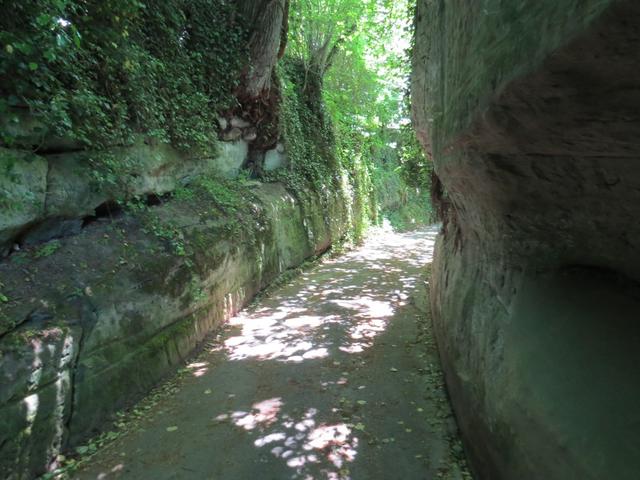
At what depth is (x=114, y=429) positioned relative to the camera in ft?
13.6

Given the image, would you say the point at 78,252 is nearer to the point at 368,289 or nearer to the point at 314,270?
the point at 368,289

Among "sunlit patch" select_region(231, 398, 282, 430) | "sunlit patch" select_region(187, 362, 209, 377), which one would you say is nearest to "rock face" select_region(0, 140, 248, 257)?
"sunlit patch" select_region(187, 362, 209, 377)

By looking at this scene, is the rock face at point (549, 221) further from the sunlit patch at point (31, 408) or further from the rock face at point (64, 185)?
the rock face at point (64, 185)

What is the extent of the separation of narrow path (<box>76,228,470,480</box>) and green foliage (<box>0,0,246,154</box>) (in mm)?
3423

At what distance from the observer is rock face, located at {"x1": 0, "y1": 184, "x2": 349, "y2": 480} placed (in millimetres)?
3391

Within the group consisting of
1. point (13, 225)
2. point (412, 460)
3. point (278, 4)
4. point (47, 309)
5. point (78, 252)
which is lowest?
point (412, 460)

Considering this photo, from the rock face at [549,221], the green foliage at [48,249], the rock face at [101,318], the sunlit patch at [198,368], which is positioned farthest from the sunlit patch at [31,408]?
the rock face at [549,221]

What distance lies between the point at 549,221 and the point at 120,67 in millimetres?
5761

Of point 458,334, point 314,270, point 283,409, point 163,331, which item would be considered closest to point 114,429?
point 163,331

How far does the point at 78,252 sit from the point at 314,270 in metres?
7.87

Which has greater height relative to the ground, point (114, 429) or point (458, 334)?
point (458, 334)

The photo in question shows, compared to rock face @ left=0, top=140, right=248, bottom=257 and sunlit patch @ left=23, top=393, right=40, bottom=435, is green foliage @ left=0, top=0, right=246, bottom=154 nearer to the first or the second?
rock face @ left=0, top=140, right=248, bottom=257

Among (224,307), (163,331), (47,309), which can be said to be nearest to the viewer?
(47,309)

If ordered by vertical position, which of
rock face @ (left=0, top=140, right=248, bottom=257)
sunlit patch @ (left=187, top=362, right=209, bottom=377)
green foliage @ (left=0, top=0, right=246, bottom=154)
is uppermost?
green foliage @ (left=0, top=0, right=246, bottom=154)
